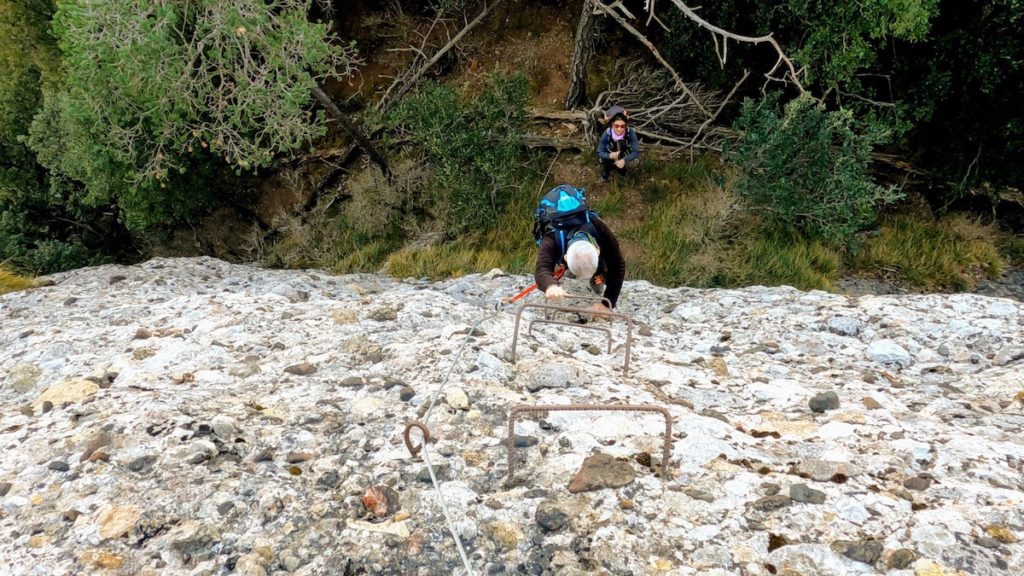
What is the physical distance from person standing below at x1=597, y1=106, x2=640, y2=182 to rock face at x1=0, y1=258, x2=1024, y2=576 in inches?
183

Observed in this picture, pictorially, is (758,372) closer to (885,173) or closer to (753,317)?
(753,317)

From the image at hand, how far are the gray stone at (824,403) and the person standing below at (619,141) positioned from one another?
597 centimetres

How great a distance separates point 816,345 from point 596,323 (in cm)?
193

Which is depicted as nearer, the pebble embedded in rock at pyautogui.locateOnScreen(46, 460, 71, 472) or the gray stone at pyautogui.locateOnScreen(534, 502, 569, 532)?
the gray stone at pyautogui.locateOnScreen(534, 502, 569, 532)

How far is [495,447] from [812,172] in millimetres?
7733

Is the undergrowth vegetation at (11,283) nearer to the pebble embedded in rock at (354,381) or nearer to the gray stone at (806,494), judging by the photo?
the pebble embedded in rock at (354,381)

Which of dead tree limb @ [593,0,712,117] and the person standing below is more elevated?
dead tree limb @ [593,0,712,117]

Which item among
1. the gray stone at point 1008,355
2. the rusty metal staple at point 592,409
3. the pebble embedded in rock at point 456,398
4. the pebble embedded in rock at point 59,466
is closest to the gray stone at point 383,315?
the pebble embedded in rock at point 456,398

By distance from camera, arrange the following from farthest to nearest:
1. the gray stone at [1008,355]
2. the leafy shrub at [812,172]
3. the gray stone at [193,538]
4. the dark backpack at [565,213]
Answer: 1. the leafy shrub at [812,172]
2. the dark backpack at [565,213]
3. the gray stone at [1008,355]
4. the gray stone at [193,538]

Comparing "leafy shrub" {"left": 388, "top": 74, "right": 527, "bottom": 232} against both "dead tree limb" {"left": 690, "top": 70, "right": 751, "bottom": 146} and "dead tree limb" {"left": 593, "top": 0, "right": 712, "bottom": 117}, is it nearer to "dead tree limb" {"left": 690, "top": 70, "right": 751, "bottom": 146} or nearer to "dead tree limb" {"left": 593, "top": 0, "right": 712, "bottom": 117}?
"dead tree limb" {"left": 593, "top": 0, "right": 712, "bottom": 117}

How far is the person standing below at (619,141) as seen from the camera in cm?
884

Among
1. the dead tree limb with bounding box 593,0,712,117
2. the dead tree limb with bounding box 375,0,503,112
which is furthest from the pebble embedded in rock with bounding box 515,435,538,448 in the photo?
the dead tree limb with bounding box 375,0,503,112

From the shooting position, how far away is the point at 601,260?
5.68 meters

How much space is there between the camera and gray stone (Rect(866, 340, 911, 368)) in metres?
4.50
